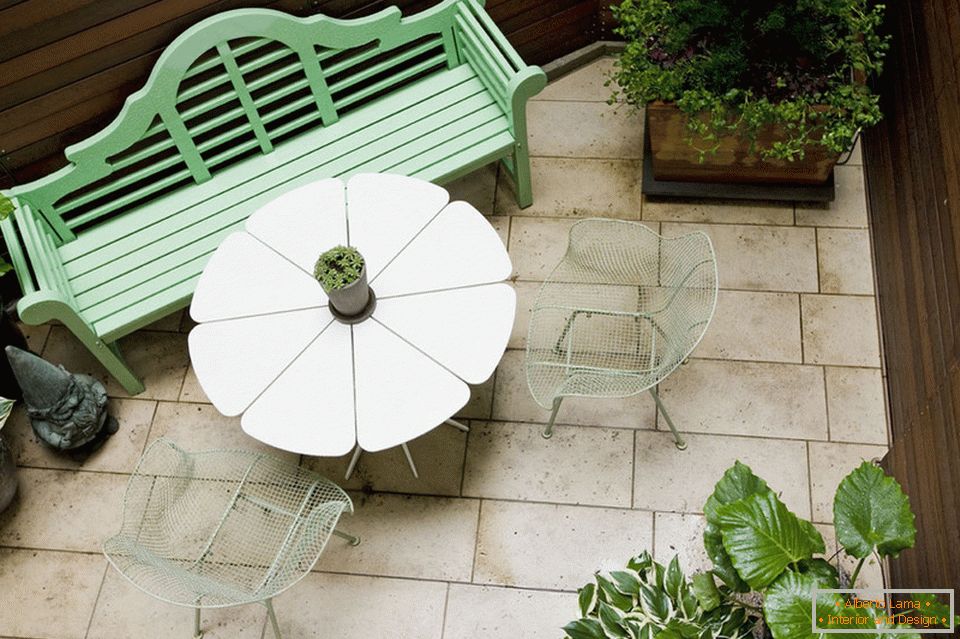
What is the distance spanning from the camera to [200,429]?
13.1 ft

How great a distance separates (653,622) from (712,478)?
79 centimetres

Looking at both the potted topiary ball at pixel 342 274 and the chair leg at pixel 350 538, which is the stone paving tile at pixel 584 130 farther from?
the chair leg at pixel 350 538

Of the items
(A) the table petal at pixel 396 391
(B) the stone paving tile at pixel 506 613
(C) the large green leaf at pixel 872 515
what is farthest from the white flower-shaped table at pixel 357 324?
(C) the large green leaf at pixel 872 515

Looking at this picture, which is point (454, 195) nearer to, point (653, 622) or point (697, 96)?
point (697, 96)

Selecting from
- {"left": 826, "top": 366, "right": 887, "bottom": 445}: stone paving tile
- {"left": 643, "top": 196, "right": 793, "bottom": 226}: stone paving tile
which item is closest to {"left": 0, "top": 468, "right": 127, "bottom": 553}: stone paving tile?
{"left": 643, "top": 196, "right": 793, "bottom": 226}: stone paving tile

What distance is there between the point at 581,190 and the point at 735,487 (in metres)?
1.95

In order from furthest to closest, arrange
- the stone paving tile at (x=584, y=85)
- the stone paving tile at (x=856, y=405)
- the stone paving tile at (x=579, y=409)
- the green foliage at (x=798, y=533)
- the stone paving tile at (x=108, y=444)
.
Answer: the stone paving tile at (x=584, y=85) < the stone paving tile at (x=108, y=444) < the stone paving tile at (x=579, y=409) < the stone paving tile at (x=856, y=405) < the green foliage at (x=798, y=533)

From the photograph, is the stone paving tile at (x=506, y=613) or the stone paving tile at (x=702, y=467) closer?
the stone paving tile at (x=506, y=613)

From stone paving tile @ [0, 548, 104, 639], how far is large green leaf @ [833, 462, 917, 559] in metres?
2.85

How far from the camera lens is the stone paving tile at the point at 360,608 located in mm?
3512

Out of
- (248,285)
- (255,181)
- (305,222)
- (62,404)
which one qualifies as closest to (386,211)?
(305,222)

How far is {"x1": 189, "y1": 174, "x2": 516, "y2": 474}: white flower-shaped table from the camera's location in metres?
3.23

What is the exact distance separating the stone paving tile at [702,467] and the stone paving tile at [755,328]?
40 centimetres

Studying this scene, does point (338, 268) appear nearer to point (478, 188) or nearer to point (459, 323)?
point (459, 323)
